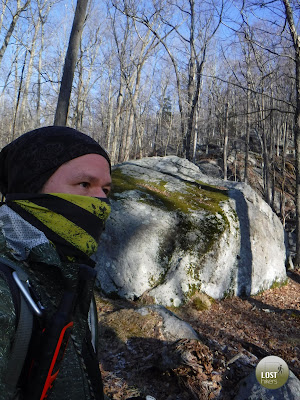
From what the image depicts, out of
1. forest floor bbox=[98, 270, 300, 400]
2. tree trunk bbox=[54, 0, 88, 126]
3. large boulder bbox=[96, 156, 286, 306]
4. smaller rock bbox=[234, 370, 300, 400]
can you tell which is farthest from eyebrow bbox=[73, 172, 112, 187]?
tree trunk bbox=[54, 0, 88, 126]

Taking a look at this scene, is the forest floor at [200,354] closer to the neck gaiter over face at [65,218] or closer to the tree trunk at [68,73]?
the neck gaiter over face at [65,218]

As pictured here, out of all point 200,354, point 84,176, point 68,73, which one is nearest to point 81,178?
point 84,176

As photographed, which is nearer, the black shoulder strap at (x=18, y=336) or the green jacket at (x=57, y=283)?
the black shoulder strap at (x=18, y=336)

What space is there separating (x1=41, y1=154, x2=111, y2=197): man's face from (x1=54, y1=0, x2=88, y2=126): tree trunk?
18.2ft

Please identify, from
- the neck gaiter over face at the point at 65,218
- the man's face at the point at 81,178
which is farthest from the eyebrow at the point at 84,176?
the neck gaiter over face at the point at 65,218

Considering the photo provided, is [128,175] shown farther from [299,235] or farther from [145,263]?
[299,235]

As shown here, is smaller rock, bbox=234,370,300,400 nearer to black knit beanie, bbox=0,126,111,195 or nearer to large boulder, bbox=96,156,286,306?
large boulder, bbox=96,156,286,306

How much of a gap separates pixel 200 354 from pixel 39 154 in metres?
3.39

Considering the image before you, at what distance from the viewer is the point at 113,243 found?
20.1ft

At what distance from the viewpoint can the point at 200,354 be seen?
3.59 m

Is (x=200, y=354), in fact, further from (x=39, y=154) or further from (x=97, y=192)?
(x=39, y=154)

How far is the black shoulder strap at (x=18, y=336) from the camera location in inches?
31.6

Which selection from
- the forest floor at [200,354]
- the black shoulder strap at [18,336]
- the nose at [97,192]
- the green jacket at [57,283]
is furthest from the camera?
the forest floor at [200,354]

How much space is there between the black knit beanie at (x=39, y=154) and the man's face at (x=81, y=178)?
0.02 metres
